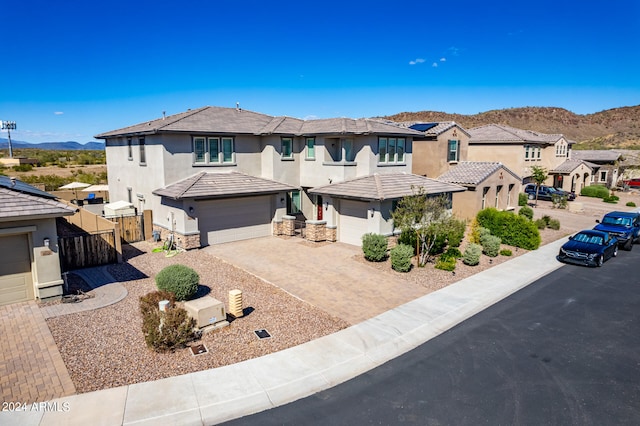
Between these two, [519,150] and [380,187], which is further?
[519,150]

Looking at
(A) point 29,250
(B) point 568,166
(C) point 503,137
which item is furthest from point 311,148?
(B) point 568,166

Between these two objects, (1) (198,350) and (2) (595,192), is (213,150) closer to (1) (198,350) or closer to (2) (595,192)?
(1) (198,350)

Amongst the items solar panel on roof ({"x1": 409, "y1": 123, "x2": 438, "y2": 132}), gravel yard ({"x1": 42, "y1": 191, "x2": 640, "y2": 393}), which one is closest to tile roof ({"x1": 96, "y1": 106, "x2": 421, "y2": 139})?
solar panel on roof ({"x1": 409, "y1": 123, "x2": 438, "y2": 132})

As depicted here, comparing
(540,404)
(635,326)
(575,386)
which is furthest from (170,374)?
(635,326)

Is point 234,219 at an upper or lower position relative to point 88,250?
upper

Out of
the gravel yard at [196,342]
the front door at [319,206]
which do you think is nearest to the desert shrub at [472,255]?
the gravel yard at [196,342]

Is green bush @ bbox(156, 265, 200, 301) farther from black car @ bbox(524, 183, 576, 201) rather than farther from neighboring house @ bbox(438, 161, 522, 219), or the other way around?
black car @ bbox(524, 183, 576, 201)

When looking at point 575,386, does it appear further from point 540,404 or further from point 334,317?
point 334,317
